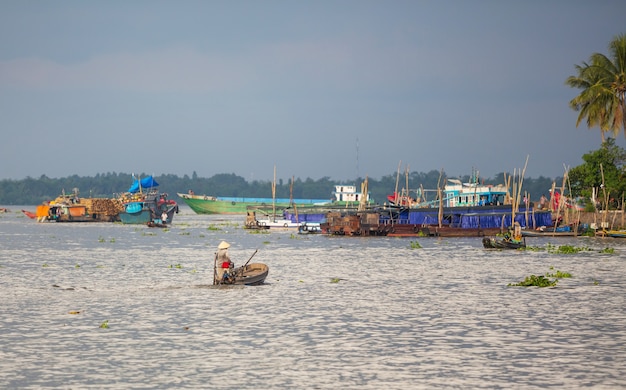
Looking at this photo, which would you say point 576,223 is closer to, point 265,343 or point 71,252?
point 71,252

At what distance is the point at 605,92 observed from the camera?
86125 millimetres

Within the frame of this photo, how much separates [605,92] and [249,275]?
61.4 m

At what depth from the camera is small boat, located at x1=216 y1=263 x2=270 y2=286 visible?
3556cm

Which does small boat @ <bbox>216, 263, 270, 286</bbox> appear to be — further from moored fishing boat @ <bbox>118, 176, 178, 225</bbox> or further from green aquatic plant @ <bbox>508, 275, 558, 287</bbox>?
moored fishing boat @ <bbox>118, 176, 178, 225</bbox>

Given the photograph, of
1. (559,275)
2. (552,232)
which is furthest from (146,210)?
(559,275)

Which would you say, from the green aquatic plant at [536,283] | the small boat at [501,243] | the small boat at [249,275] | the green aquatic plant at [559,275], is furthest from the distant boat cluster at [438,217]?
the small boat at [249,275]

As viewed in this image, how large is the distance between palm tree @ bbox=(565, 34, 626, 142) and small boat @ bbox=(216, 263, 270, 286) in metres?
60.1

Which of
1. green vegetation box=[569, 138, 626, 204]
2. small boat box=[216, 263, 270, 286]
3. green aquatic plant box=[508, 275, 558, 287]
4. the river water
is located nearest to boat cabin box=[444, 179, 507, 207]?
green vegetation box=[569, 138, 626, 204]

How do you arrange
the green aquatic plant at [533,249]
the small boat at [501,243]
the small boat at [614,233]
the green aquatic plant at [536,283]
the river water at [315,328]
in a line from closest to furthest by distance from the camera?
the river water at [315,328] < the green aquatic plant at [536,283] < the small boat at [501,243] < the green aquatic plant at [533,249] < the small boat at [614,233]

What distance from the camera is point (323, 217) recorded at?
122 meters

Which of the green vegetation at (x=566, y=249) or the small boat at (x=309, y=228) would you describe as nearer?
the green vegetation at (x=566, y=249)

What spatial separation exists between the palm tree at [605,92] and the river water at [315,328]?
139 ft

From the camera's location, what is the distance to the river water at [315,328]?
60.6ft

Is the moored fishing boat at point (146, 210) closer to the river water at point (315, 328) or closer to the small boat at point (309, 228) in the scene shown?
the small boat at point (309, 228)
